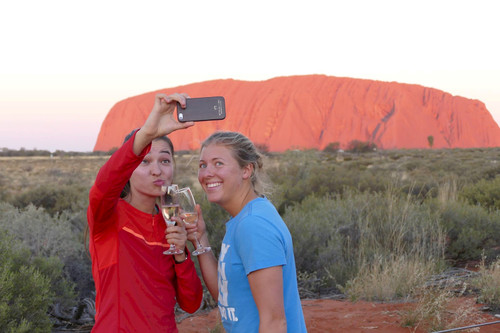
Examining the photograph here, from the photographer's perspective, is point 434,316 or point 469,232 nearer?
point 434,316

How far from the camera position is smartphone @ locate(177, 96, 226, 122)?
194 centimetres

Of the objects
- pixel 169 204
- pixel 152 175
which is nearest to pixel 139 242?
pixel 169 204

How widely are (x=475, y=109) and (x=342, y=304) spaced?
369 ft

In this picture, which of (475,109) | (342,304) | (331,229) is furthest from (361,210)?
(475,109)

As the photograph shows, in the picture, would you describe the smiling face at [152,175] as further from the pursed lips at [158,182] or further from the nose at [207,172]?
the nose at [207,172]

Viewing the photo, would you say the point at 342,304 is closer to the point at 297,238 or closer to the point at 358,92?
the point at 297,238

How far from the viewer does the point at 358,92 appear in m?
94.4

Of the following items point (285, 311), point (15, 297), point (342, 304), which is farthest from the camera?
point (342, 304)

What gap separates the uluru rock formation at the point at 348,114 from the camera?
85.4 meters

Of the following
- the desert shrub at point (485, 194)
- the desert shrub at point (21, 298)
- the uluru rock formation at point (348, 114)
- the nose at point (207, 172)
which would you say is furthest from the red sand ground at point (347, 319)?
the uluru rock formation at point (348, 114)

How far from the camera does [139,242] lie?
2.20 metres

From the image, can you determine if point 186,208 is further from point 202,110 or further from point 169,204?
point 202,110

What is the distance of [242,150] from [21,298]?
278 centimetres

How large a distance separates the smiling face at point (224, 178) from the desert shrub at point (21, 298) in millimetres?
2329
